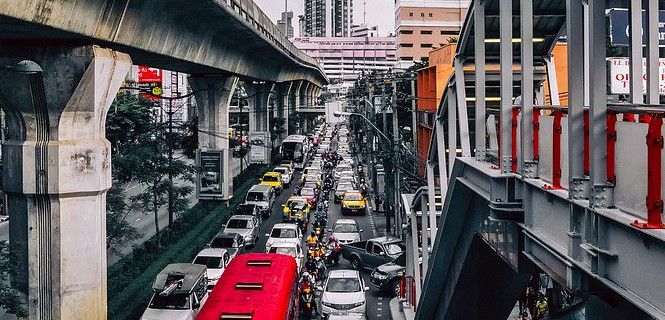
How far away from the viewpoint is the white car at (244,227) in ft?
93.6

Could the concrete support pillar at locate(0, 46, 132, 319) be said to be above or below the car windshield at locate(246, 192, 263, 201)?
above

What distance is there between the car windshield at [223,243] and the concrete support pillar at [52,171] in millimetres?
11553

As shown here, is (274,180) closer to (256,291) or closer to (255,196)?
(255,196)

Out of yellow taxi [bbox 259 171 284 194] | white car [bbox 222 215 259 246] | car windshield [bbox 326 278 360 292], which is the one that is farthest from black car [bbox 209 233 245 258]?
yellow taxi [bbox 259 171 284 194]

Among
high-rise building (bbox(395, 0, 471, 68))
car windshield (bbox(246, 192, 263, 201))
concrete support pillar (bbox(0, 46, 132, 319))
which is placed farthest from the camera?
high-rise building (bbox(395, 0, 471, 68))

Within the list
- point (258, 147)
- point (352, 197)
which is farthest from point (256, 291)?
point (258, 147)

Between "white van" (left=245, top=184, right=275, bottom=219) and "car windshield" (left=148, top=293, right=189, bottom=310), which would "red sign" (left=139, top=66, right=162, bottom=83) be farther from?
"car windshield" (left=148, top=293, right=189, bottom=310)

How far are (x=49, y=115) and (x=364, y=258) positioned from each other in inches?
574

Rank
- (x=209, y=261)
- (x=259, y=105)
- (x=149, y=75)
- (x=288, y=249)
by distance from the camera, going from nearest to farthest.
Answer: (x=209, y=261)
(x=288, y=249)
(x=259, y=105)
(x=149, y=75)

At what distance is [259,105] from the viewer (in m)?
54.1

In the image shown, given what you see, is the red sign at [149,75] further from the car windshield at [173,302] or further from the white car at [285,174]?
the car windshield at [173,302]

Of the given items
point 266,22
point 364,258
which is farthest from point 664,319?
point 266,22

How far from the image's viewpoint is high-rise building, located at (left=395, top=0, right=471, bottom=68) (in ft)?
315

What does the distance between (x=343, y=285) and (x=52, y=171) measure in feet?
29.3
